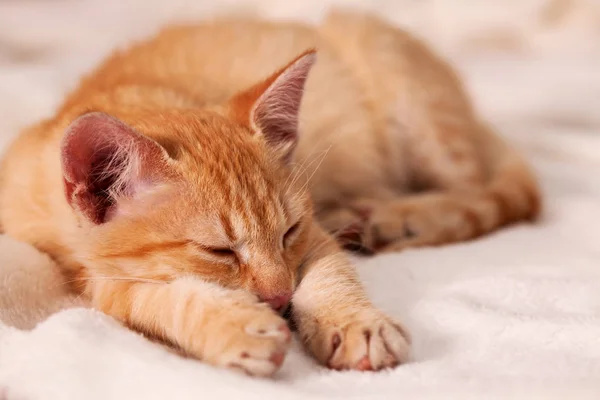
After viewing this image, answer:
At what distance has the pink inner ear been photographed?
1333 mm

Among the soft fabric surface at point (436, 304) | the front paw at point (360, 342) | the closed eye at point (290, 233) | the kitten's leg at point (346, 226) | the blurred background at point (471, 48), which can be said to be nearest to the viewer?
the soft fabric surface at point (436, 304)

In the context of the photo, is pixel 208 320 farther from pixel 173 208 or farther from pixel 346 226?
pixel 346 226

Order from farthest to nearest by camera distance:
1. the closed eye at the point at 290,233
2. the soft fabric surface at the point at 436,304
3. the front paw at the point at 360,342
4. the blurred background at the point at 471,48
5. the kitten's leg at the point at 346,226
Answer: the blurred background at the point at 471,48 < the kitten's leg at the point at 346,226 < the closed eye at the point at 290,233 < the front paw at the point at 360,342 < the soft fabric surface at the point at 436,304

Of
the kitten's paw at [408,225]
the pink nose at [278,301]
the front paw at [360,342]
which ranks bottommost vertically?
the kitten's paw at [408,225]

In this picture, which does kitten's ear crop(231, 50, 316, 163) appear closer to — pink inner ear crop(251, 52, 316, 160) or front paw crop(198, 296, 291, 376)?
pink inner ear crop(251, 52, 316, 160)

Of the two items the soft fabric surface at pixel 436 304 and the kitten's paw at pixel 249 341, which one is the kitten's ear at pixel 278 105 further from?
the kitten's paw at pixel 249 341

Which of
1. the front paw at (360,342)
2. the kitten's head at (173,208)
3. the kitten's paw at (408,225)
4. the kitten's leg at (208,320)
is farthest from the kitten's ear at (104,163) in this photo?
the kitten's paw at (408,225)

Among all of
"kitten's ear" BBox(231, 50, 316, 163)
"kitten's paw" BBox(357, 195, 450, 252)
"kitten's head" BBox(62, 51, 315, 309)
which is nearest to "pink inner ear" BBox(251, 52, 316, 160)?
"kitten's ear" BBox(231, 50, 316, 163)

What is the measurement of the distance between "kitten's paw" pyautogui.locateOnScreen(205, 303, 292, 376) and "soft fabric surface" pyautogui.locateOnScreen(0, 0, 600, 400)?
0.09 ft

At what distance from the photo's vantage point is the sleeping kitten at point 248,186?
3.57 feet

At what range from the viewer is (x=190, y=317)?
1046mm

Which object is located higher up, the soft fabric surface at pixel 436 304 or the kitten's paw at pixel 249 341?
the kitten's paw at pixel 249 341

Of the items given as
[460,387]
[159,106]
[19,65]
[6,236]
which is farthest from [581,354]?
[19,65]

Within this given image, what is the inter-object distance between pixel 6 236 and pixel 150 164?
1.44ft
